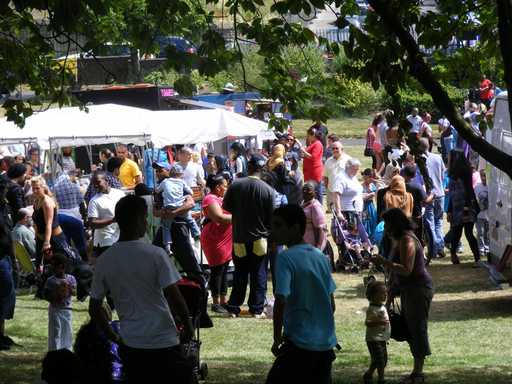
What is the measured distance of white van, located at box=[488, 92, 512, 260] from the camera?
46.5 ft

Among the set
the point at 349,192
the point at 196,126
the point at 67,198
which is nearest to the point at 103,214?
the point at 67,198

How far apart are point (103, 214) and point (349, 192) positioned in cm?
472

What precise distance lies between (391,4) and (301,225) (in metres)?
2.26

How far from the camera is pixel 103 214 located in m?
14.5

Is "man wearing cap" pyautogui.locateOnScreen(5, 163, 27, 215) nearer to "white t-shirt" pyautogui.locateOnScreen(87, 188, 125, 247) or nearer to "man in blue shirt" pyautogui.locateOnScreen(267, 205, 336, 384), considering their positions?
"white t-shirt" pyautogui.locateOnScreen(87, 188, 125, 247)

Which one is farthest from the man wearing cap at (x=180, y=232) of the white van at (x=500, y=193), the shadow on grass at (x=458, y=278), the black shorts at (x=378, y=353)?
the black shorts at (x=378, y=353)

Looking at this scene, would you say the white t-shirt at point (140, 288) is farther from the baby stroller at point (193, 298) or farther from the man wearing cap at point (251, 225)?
the man wearing cap at point (251, 225)

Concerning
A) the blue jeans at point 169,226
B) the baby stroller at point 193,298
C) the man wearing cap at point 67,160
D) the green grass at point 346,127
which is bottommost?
the baby stroller at point 193,298

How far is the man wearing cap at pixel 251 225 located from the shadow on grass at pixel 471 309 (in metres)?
2.26

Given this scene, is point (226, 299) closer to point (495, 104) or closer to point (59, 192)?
point (59, 192)

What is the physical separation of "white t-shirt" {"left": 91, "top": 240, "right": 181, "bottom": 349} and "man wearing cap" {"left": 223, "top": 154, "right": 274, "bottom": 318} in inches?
268

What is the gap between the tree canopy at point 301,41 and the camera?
324 inches

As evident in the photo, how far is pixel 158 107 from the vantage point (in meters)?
31.2

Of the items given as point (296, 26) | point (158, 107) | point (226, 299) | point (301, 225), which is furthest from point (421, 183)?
point (158, 107)
